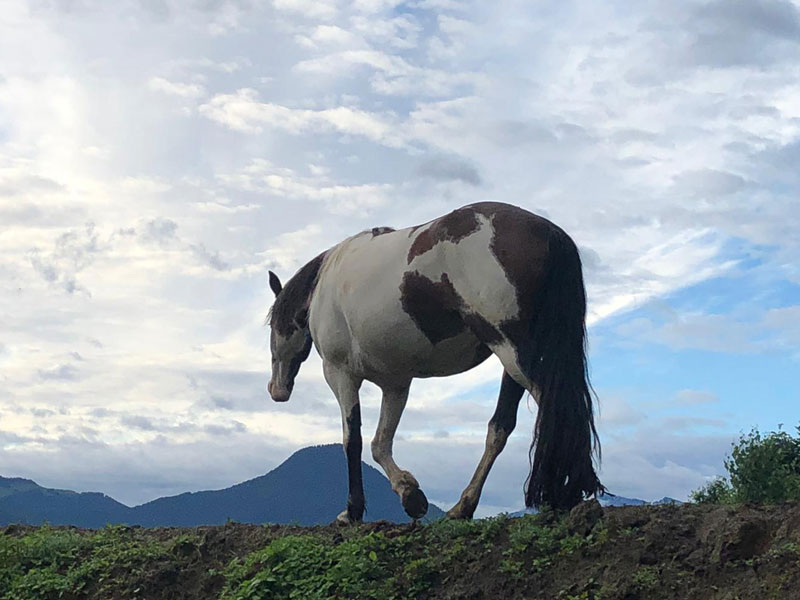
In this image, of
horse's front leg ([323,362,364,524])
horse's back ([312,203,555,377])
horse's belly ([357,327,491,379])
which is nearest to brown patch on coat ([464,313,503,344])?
horse's back ([312,203,555,377])

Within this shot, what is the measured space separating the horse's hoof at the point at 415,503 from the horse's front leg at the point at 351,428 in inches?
30.6

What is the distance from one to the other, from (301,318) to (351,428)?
1.65m

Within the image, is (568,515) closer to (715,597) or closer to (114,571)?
(715,597)

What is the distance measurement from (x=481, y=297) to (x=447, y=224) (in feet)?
2.53

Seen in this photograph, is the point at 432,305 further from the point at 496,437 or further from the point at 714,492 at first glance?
the point at 714,492

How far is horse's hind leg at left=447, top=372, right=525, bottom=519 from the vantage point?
7945 millimetres

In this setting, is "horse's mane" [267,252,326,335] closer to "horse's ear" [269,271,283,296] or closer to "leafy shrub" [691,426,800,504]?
"horse's ear" [269,271,283,296]

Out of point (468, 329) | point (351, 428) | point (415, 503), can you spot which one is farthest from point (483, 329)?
point (351, 428)

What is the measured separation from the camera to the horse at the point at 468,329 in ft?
24.0

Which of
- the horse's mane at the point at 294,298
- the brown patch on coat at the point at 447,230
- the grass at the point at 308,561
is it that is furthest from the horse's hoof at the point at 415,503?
the horse's mane at the point at 294,298

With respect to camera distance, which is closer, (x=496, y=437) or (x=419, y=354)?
(x=496, y=437)

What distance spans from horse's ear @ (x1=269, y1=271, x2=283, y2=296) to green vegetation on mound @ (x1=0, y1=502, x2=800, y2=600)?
10.2ft

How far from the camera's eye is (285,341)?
420 inches

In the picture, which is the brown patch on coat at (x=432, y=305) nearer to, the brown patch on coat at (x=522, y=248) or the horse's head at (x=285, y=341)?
the brown patch on coat at (x=522, y=248)
